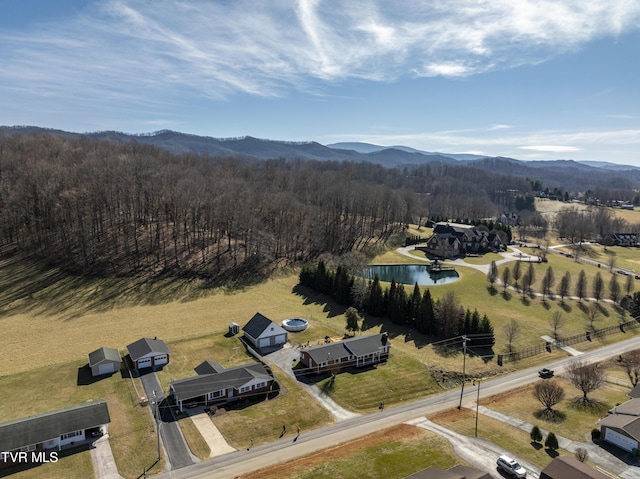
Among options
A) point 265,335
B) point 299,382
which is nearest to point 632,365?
point 299,382

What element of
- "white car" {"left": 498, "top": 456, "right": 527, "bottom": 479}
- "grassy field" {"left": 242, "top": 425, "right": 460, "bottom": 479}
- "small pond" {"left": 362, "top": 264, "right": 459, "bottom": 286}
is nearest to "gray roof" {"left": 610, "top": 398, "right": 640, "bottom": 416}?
"white car" {"left": 498, "top": 456, "right": 527, "bottom": 479}

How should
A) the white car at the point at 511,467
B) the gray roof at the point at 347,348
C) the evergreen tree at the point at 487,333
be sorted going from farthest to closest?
1. the evergreen tree at the point at 487,333
2. the gray roof at the point at 347,348
3. the white car at the point at 511,467

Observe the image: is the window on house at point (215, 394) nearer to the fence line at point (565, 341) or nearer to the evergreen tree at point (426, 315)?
the evergreen tree at point (426, 315)

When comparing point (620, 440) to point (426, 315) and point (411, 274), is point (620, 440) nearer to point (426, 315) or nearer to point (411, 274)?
point (426, 315)

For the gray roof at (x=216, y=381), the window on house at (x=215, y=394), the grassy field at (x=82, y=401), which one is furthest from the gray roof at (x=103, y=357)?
the window on house at (x=215, y=394)

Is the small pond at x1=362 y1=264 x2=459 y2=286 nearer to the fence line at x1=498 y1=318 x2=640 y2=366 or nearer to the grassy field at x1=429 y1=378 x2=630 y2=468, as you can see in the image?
the fence line at x1=498 y1=318 x2=640 y2=366

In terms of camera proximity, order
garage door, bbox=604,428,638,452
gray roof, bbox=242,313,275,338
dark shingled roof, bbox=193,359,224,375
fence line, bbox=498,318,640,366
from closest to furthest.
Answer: garage door, bbox=604,428,638,452 < dark shingled roof, bbox=193,359,224,375 < gray roof, bbox=242,313,275,338 < fence line, bbox=498,318,640,366
